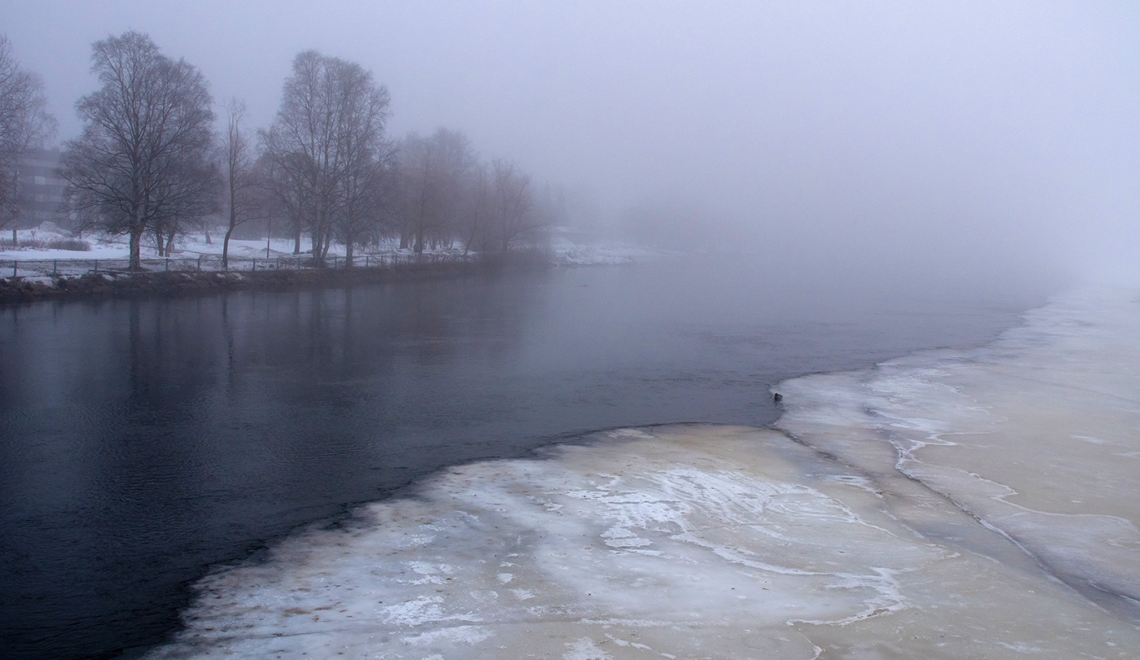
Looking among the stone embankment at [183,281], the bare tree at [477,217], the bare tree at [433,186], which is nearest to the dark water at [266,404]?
the stone embankment at [183,281]

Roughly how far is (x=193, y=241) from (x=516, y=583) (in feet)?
193

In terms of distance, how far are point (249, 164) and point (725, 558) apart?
154 ft

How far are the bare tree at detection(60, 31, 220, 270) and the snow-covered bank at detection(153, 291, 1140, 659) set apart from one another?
95.4 ft

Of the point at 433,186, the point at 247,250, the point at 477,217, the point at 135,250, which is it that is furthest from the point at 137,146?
the point at 477,217

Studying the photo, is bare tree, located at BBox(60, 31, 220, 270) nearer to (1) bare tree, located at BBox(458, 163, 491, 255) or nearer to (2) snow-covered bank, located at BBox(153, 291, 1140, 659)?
(1) bare tree, located at BBox(458, 163, 491, 255)

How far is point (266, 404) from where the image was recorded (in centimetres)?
1359

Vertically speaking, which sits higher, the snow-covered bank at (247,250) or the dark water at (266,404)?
the snow-covered bank at (247,250)

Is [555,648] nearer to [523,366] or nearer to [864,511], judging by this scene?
[864,511]

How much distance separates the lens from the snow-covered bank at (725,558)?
6.23 m

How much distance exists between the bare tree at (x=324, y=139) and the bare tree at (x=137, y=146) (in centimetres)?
667

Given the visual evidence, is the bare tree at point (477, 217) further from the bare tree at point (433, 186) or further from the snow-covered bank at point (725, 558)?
the snow-covered bank at point (725, 558)

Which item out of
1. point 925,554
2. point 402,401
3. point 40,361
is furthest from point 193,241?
point 925,554

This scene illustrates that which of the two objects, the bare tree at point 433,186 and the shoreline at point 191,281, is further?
the bare tree at point 433,186

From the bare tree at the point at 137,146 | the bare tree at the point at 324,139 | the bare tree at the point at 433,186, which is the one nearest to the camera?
the bare tree at the point at 137,146
